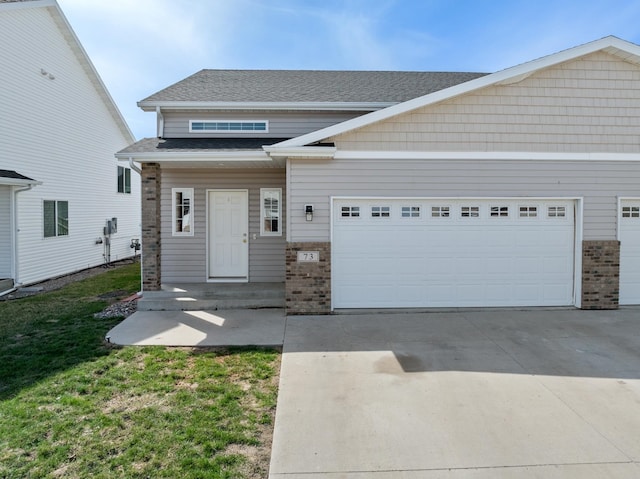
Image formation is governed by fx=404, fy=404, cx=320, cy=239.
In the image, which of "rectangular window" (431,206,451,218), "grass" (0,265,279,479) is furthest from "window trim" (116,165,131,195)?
"rectangular window" (431,206,451,218)

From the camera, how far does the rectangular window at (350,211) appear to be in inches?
309

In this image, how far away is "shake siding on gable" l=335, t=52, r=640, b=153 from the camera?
7.65 meters

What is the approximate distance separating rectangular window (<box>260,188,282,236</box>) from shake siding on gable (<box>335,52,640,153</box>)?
2.62 meters

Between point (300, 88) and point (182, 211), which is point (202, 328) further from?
point (300, 88)

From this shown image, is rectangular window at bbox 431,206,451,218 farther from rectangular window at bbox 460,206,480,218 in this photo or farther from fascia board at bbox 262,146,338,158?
fascia board at bbox 262,146,338,158

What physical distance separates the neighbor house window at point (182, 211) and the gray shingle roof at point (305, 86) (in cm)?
231

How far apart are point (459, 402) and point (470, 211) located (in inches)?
184

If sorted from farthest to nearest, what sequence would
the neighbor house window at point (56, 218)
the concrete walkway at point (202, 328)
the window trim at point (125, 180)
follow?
the window trim at point (125, 180)
the neighbor house window at point (56, 218)
the concrete walkway at point (202, 328)

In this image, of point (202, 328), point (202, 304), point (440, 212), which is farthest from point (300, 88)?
point (202, 328)

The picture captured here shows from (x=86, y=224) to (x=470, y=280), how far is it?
1287 cm

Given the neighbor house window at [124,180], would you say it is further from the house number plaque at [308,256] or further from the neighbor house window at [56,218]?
the house number plaque at [308,256]

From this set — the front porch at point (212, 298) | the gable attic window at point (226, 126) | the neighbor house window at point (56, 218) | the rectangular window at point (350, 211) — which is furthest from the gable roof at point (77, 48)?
the rectangular window at point (350, 211)

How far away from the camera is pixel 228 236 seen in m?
9.73

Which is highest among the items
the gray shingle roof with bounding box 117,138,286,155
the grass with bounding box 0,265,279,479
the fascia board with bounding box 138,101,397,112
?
the fascia board with bounding box 138,101,397,112
